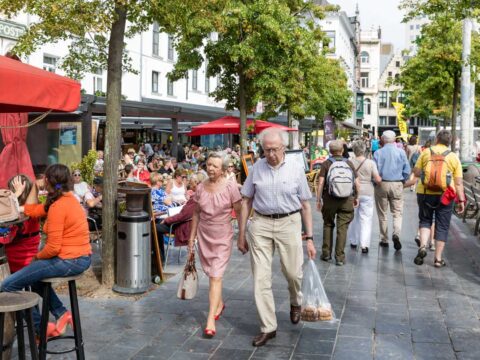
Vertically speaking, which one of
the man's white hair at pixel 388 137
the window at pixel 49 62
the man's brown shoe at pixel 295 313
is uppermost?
the window at pixel 49 62

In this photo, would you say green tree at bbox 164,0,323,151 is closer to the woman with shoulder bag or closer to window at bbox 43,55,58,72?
the woman with shoulder bag

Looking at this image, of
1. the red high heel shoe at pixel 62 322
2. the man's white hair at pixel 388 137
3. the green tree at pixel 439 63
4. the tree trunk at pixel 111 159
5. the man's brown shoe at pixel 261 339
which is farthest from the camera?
the green tree at pixel 439 63

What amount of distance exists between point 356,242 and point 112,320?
5.06 m

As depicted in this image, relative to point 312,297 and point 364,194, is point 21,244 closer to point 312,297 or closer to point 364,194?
point 312,297

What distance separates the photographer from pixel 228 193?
578cm

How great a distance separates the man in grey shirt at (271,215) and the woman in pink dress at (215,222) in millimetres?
194

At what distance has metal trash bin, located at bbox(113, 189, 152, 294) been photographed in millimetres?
7207

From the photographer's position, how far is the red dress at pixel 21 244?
5.63 meters

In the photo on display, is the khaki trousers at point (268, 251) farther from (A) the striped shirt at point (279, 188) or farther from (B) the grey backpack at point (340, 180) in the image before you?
(B) the grey backpack at point (340, 180)

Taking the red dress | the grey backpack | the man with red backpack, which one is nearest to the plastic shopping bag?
the red dress

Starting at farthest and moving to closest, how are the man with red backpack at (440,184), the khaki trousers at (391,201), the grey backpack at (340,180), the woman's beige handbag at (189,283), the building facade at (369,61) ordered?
1. the building facade at (369,61)
2. the khaki trousers at (391,201)
3. the grey backpack at (340,180)
4. the man with red backpack at (440,184)
5. the woman's beige handbag at (189,283)

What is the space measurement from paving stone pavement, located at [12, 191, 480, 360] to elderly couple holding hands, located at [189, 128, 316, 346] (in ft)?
0.99

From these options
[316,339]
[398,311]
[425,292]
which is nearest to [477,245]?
[425,292]

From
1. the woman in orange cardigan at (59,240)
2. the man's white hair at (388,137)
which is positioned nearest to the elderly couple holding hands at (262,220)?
the woman in orange cardigan at (59,240)
